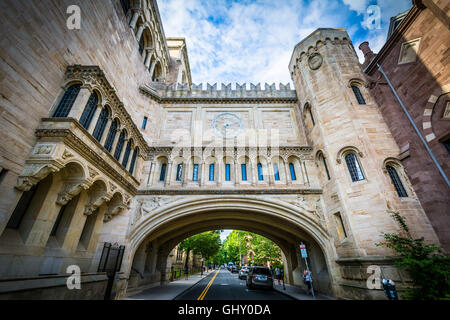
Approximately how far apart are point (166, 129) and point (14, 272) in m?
11.5

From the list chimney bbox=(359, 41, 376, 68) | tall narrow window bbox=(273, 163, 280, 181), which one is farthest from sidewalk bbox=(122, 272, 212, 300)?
chimney bbox=(359, 41, 376, 68)

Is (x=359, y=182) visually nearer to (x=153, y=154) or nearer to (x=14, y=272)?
(x=153, y=154)

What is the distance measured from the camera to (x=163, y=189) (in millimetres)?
12086

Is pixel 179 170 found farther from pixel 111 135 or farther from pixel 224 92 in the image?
pixel 224 92

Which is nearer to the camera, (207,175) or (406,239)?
(406,239)

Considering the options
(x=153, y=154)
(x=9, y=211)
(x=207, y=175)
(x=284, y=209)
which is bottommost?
(x=9, y=211)

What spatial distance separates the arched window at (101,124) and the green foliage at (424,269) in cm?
1367

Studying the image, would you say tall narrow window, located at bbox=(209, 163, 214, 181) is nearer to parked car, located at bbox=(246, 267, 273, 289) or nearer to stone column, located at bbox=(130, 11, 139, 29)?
parked car, located at bbox=(246, 267, 273, 289)

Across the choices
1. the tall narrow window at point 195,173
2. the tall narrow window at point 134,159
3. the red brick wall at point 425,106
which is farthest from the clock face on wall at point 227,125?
the red brick wall at point 425,106

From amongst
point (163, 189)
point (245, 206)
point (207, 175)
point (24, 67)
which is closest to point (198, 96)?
point (207, 175)

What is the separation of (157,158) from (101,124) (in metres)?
5.10

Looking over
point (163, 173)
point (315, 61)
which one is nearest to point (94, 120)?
point (163, 173)

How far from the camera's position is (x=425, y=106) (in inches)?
351

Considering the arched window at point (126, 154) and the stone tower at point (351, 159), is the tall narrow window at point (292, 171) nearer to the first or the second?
the stone tower at point (351, 159)
